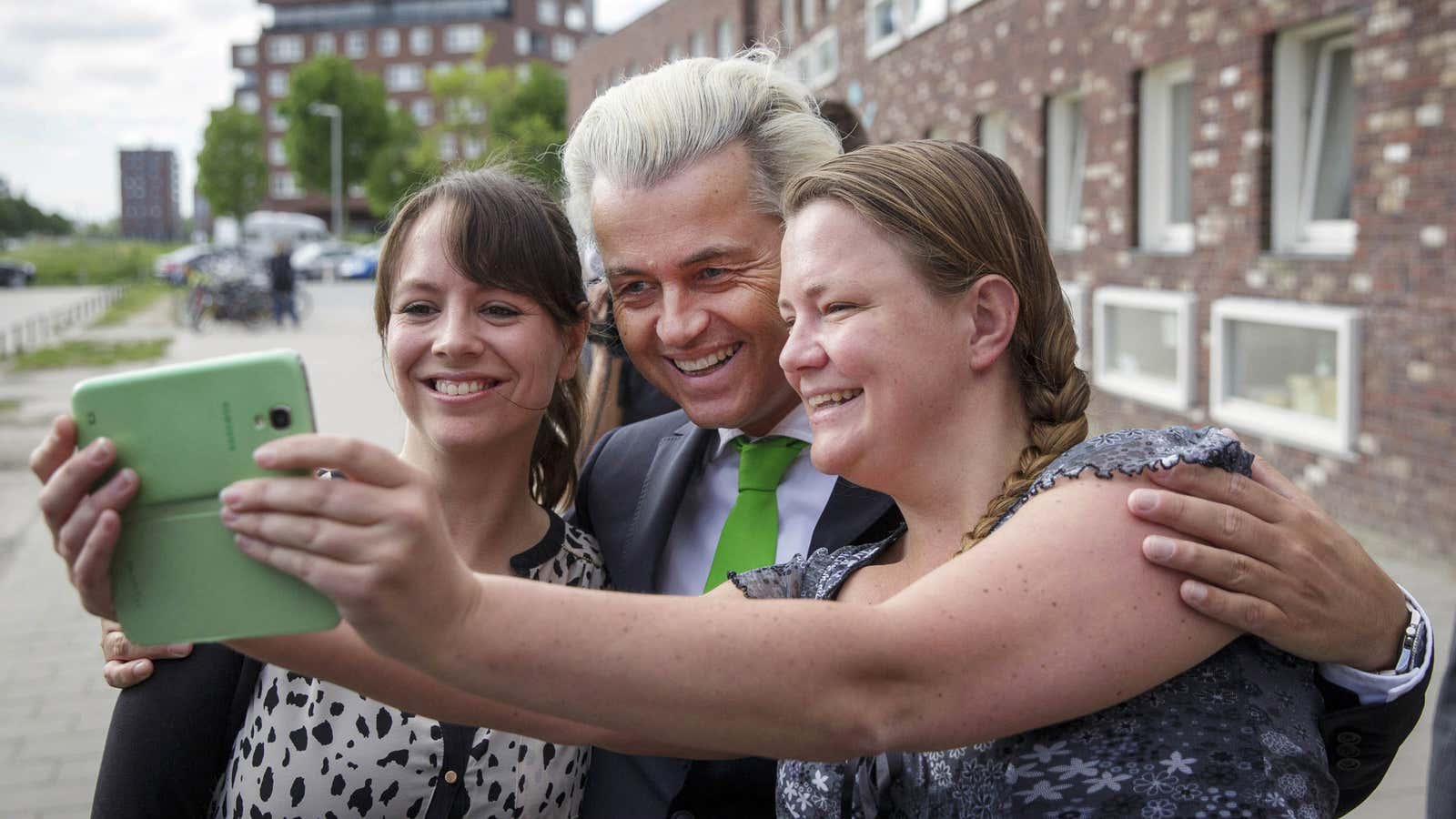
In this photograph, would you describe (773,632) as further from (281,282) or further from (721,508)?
(281,282)

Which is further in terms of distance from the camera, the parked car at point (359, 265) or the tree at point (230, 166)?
the tree at point (230, 166)

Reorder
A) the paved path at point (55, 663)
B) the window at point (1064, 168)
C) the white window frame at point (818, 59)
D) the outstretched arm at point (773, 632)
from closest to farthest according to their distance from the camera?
the outstretched arm at point (773, 632) → the paved path at point (55, 663) → the window at point (1064, 168) → the white window frame at point (818, 59)

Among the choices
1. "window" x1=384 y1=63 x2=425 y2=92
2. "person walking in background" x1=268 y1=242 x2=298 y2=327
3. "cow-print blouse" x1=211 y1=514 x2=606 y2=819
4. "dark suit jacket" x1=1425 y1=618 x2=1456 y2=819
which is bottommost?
"cow-print blouse" x1=211 y1=514 x2=606 y2=819

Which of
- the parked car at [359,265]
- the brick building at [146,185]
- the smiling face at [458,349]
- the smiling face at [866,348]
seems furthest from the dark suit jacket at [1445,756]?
the brick building at [146,185]

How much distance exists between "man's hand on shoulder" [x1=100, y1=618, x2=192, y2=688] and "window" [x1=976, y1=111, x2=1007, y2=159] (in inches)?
583

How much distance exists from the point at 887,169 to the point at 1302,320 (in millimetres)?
8464

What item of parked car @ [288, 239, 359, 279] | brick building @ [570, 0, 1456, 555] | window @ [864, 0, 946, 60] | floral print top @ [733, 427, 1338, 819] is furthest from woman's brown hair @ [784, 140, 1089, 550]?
parked car @ [288, 239, 359, 279]

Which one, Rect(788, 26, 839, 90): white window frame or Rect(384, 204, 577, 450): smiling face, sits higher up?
Rect(788, 26, 839, 90): white window frame

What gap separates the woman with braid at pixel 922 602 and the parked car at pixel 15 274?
67248 millimetres

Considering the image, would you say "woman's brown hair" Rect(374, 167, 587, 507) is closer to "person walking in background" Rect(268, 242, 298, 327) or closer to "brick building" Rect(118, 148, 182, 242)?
"person walking in background" Rect(268, 242, 298, 327)

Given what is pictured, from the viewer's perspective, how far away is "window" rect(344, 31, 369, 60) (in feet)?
378

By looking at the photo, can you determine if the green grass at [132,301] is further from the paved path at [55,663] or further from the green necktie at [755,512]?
the green necktie at [755,512]

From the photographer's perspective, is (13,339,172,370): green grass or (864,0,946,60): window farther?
(13,339,172,370): green grass

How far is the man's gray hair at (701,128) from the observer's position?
2.80 m
